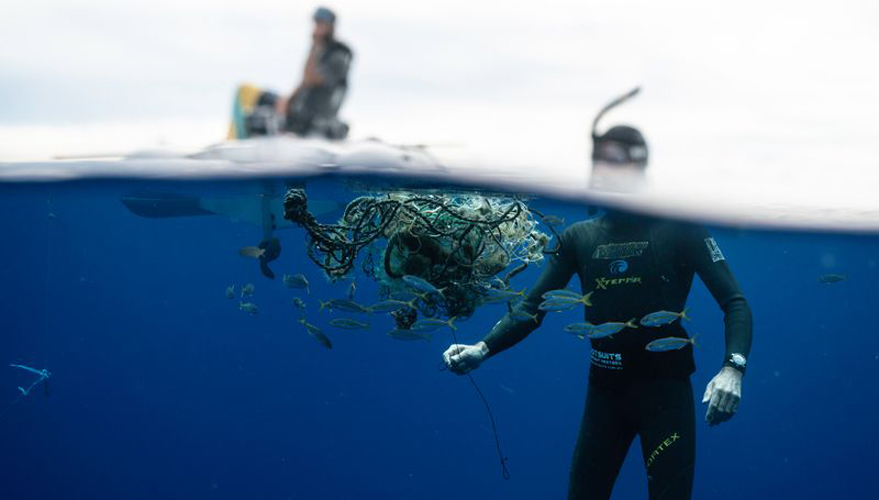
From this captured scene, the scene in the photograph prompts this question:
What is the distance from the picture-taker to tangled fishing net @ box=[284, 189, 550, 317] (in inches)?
224

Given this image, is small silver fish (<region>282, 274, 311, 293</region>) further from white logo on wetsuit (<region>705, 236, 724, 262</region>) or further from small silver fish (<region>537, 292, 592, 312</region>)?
white logo on wetsuit (<region>705, 236, 724, 262</region>)

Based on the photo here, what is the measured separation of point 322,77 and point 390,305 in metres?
2.18

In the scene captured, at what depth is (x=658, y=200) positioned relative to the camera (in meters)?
7.90

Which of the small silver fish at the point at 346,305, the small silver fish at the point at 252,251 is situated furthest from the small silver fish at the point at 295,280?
the small silver fish at the point at 346,305

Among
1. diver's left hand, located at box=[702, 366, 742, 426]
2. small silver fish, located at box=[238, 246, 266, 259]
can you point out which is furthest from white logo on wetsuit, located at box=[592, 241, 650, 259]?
small silver fish, located at box=[238, 246, 266, 259]

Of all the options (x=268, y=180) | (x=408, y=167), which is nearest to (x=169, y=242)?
(x=268, y=180)

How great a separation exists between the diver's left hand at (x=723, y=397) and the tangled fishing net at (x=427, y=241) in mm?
2179

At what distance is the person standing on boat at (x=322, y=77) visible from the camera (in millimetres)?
5184

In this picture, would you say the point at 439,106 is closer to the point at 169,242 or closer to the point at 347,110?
the point at 347,110

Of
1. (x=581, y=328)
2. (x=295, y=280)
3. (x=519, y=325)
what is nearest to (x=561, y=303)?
(x=581, y=328)

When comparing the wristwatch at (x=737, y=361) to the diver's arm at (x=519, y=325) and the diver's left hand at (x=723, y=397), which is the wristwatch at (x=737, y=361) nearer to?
the diver's left hand at (x=723, y=397)

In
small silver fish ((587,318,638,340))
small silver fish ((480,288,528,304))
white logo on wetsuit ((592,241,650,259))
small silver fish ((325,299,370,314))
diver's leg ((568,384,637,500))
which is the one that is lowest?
diver's leg ((568,384,637,500))

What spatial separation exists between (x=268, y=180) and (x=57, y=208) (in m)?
14.4

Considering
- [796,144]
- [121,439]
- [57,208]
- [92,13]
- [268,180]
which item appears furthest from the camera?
[121,439]
